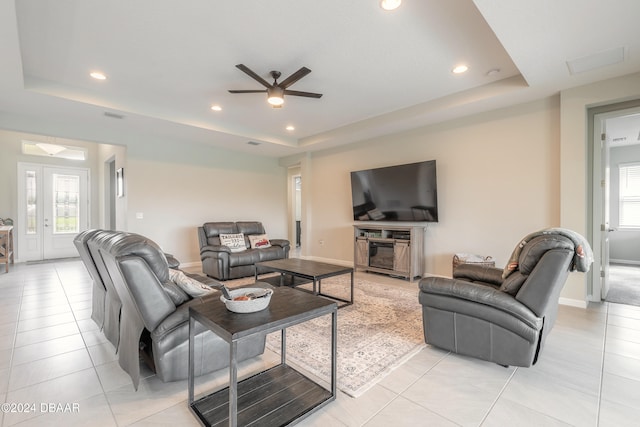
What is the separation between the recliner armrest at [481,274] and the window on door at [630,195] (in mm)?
5782

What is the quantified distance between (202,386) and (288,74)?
323 centimetres

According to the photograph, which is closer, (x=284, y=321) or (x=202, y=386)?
(x=284, y=321)

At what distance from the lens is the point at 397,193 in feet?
17.2

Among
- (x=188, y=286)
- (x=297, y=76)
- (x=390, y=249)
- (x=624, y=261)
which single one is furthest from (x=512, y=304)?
(x=624, y=261)

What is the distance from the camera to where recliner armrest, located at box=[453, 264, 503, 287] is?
2.75m

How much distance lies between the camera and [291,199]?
9547mm

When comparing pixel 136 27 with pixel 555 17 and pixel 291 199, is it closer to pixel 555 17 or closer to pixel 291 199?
pixel 555 17

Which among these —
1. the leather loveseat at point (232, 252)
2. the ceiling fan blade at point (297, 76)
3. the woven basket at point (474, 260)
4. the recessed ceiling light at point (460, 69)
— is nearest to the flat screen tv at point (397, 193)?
the woven basket at point (474, 260)

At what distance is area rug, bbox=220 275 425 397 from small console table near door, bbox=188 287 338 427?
0.23m

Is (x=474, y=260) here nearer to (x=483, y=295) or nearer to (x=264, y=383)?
(x=483, y=295)

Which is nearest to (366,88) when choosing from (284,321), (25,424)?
(284,321)

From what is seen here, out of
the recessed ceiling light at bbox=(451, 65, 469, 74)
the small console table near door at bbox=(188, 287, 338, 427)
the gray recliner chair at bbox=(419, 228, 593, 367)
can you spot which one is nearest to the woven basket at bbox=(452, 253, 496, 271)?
the gray recliner chair at bbox=(419, 228, 593, 367)

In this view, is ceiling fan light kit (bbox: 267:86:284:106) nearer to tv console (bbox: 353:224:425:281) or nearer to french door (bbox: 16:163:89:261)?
tv console (bbox: 353:224:425:281)

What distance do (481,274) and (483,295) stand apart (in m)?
0.86
